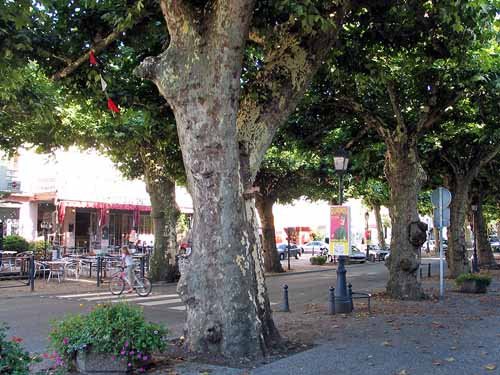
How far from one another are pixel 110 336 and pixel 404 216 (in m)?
10.3

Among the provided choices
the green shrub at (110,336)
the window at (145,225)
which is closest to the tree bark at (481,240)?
the window at (145,225)

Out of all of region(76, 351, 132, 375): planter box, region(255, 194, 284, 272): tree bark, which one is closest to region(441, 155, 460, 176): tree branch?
region(255, 194, 284, 272): tree bark

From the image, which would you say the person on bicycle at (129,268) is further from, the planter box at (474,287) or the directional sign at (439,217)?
the planter box at (474,287)

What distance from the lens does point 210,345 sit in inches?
301

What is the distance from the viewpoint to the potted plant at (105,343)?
22.2 ft

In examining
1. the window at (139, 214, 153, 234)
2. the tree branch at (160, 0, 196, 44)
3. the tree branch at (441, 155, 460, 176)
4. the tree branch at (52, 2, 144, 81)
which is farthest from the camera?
the window at (139, 214, 153, 234)

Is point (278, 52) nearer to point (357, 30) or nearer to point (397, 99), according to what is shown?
point (357, 30)

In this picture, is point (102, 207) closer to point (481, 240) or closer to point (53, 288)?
point (53, 288)

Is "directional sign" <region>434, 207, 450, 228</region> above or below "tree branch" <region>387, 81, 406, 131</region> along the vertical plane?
below

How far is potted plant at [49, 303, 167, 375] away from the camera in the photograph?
6.77 meters

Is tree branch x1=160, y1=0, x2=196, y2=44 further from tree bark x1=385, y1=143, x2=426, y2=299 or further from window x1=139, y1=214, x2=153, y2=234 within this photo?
window x1=139, y1=214, x2=153, y2=234

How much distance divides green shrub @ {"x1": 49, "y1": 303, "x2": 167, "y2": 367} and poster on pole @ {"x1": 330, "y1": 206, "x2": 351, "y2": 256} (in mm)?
6536

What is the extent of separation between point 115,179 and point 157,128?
2333 cm

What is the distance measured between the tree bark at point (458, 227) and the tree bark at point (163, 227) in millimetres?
10856
